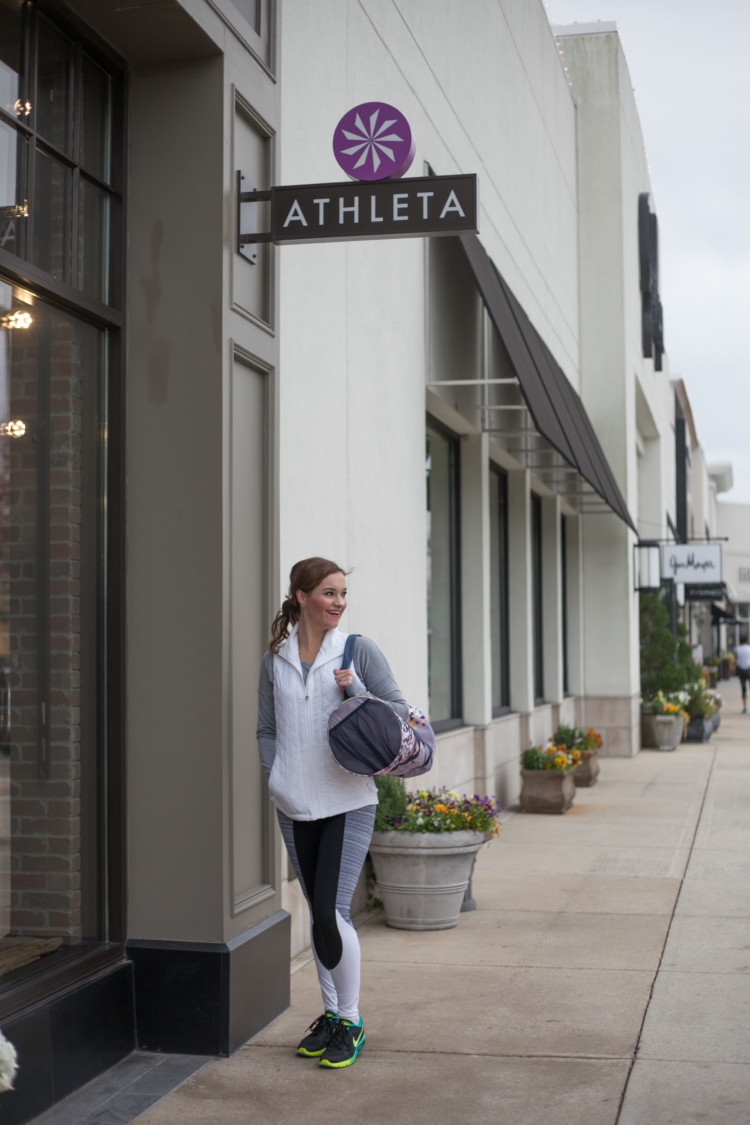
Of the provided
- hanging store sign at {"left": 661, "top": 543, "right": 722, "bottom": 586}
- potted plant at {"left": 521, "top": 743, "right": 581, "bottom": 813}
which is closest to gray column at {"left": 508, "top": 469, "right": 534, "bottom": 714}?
potted plant at {"left": 521, "top": 743, "right": 581, "bottom": 813}

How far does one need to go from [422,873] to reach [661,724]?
13.3 m

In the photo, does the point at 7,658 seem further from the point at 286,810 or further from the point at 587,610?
the point at 587,610

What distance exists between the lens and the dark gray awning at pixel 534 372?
10.4m

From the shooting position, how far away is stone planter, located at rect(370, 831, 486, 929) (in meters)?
7.54

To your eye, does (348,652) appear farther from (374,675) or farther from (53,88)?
(53,88)

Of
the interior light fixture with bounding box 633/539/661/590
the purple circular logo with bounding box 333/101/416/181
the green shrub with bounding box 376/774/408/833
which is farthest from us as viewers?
the interior light fixture with bounding box 633/539/661/590

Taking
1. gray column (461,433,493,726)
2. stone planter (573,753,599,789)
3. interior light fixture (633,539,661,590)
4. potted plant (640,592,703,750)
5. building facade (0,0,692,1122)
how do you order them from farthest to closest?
potted plant (640,592,703,750) → interior light fixture (633,539,661,590) → stone planter (573,753,599,789) → gray column (461,433,493,726) → building facade (0,0,692,1122)

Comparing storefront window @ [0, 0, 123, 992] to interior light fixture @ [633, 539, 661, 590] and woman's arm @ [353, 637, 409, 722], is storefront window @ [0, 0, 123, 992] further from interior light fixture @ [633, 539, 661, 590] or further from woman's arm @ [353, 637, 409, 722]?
interior light fixture @ [633, 539, 661, 590]

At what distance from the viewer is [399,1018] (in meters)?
5.88

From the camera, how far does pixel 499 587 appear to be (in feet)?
48.8

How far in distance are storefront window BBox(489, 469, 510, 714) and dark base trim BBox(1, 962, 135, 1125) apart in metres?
9.24

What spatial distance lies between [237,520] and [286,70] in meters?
2.86

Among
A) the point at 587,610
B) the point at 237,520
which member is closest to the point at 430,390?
the point at 237,520

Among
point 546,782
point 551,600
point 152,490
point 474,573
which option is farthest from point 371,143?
point 551,600
